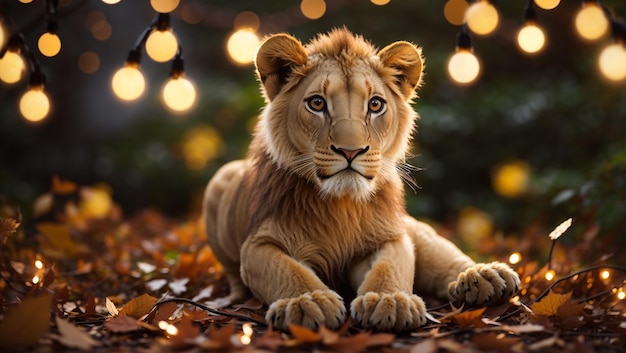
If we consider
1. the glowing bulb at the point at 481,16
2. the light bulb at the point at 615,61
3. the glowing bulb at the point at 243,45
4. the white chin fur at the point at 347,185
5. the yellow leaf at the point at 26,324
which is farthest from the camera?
the glowing bulb at the point at 243,45

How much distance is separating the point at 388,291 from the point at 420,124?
5568 millimetres

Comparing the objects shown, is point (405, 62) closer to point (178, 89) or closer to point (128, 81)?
point (178, 89)

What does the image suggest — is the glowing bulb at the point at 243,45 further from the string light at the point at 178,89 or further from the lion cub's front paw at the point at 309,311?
the lion cub's front paw at the point at 309,311

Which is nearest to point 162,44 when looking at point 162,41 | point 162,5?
point 162,41

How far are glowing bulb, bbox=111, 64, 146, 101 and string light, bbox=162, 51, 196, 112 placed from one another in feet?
0.55

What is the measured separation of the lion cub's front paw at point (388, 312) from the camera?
2.65 metres

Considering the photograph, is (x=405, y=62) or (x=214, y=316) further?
(x=405, y=62)

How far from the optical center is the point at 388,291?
2.88 metres

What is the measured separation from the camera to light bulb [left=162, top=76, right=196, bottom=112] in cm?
396

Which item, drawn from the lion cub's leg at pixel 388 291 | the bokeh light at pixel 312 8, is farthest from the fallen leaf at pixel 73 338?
the bokeh light at pixel 312 8

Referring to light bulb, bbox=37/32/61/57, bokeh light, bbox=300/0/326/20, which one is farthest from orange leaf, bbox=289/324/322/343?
bokeh light, bbox=300/0/326/20

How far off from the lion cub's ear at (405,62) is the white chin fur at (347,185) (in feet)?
2.23

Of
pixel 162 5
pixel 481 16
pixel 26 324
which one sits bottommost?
pixel 26 324

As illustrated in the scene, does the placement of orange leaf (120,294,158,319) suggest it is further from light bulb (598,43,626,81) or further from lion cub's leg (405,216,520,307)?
light bulb (598,43,626,81)
